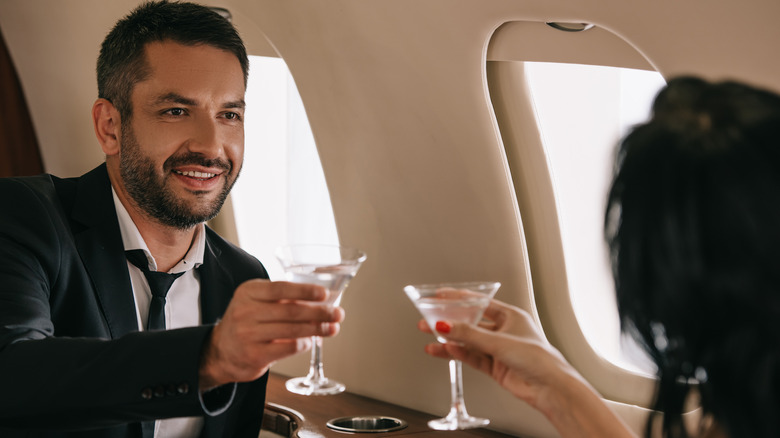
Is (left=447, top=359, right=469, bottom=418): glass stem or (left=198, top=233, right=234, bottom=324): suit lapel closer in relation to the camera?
(left=447, top=359, right=469, bottom=418): glass stem

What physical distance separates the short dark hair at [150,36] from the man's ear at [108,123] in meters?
0.03

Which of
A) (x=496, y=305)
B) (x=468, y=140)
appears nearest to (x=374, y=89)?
(x=468, y=140)

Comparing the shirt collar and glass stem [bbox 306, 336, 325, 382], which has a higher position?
the shirt collar

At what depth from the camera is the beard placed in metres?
2.96

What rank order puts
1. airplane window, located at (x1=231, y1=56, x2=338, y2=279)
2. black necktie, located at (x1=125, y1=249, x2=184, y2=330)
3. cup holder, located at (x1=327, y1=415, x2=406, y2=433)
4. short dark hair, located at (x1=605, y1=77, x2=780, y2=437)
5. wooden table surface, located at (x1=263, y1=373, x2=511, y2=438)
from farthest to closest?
1. airplane window, located at (x1=231, y1=56, x2=338, y2=279)
2. cup holder, located at (x1=327, y1=415, x2=406, y2=433)
3. wooden table surface, located at (x1=263, y1=373, x2=511, y2=438)
4. black necktie, located at (x1=125, y1=249, x2=184, y2=330)
5. short dark hair, located at (x1=605, y1=77, x2=780, y2=437)

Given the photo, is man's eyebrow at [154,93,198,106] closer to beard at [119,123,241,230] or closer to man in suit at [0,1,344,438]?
man in suit at [0,1,344,438]

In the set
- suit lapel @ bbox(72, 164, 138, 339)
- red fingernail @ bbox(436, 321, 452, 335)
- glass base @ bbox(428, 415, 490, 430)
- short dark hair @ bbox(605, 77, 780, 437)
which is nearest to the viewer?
short dark hair @ bbox(605, 77, 780, 437)

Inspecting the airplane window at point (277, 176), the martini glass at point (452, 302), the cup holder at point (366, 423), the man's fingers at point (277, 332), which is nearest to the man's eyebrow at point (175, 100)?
the martini glass at point (452, 302)

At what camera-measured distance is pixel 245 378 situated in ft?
6.62

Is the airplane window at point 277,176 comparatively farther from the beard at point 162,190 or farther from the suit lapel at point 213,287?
the beard at point 162,190

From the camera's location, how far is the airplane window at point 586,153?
3588 millimetres

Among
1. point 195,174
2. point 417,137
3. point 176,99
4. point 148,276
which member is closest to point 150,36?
point 176,99

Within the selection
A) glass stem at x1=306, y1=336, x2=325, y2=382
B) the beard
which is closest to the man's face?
the beard

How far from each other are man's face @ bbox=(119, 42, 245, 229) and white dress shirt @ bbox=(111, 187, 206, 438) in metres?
0.10
